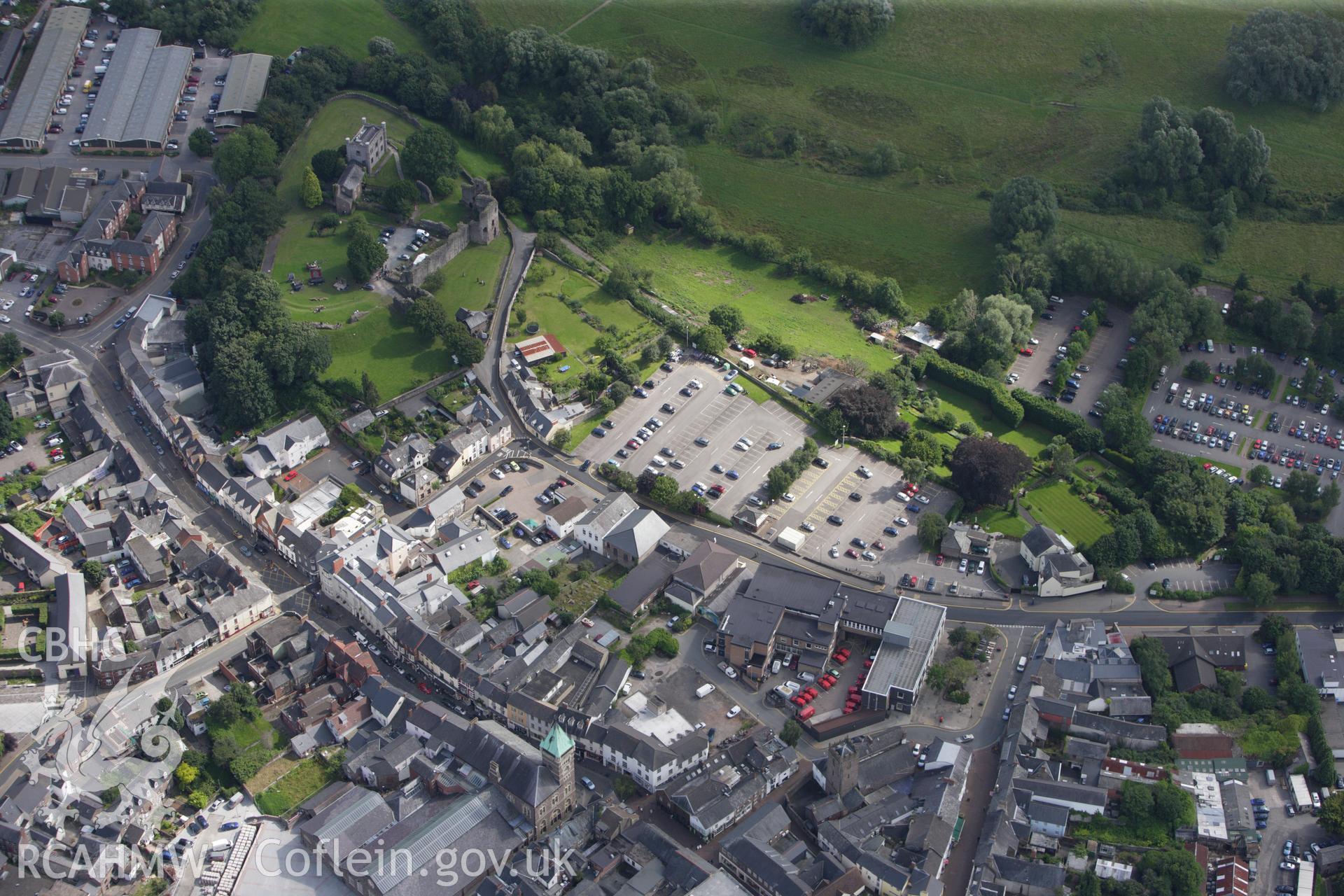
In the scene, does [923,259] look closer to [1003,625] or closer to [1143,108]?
[1143,108]

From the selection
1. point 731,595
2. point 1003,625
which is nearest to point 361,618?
point 731,595

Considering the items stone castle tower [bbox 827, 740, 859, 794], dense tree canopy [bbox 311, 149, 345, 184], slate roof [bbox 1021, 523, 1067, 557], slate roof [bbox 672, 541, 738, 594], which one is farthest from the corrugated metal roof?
stone castle tower [bbox 827, 740, 859, 794]

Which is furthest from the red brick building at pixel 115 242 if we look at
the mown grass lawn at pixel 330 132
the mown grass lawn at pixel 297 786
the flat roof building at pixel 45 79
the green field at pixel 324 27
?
the mown grass lawn at pixel 297 786

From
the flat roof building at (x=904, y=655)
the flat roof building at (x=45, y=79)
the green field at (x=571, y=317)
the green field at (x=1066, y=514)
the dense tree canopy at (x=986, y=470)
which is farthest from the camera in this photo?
the flat roof building at (x=45, y=79)

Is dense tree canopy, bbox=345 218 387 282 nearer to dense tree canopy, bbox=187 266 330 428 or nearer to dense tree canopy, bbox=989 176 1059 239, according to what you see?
dense tree canopy, bbox=187 266 330 428

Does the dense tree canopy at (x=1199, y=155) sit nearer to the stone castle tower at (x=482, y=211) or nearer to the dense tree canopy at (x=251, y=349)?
the stone castle tower at (x=482, y=211)

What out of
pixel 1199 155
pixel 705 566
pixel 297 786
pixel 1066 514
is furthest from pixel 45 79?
pixel 1199 155

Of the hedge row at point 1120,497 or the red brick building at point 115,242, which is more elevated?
the hedge row at point 1120,497

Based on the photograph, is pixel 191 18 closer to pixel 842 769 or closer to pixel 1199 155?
pixel 1199 155
